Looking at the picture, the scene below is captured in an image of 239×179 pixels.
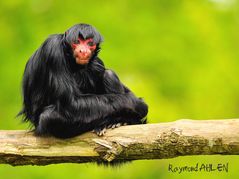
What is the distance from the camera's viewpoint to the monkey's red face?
32.3 feet

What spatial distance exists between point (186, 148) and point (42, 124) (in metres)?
2.02

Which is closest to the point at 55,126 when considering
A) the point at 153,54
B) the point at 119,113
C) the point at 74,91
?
the point at 74,91

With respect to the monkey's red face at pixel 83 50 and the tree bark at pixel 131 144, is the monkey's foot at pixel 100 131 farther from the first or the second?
the monkey's red face at pixel 83 50

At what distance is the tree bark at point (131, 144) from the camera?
8.71 metres

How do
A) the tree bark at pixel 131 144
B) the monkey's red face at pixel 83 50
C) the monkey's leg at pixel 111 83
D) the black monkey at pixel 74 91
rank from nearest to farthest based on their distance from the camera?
the tree bark at pixel 131 144 → the black monkey at pixel 74 91 → the monkey's red face at pixel 83 50 → the monkey's leg at pixel 111 83

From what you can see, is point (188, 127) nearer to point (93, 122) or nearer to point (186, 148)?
point (186, 148)

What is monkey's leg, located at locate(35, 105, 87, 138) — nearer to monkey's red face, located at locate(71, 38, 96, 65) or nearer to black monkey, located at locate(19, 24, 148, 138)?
black monkey, located at locate(19, 24, 148, 138)

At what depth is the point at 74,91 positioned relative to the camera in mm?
9906

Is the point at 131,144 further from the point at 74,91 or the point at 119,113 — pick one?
the point at 74,91

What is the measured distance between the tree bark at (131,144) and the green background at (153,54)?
274 inches

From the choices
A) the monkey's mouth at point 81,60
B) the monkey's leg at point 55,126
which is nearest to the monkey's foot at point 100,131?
Result: the monkey's leg at point 55,126

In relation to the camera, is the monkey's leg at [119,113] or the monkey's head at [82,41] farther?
the monkey's head at [82,41]

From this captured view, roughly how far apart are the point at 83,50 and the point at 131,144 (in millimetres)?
1647

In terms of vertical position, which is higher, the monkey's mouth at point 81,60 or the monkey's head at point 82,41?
the monkey's head at point 82,41
